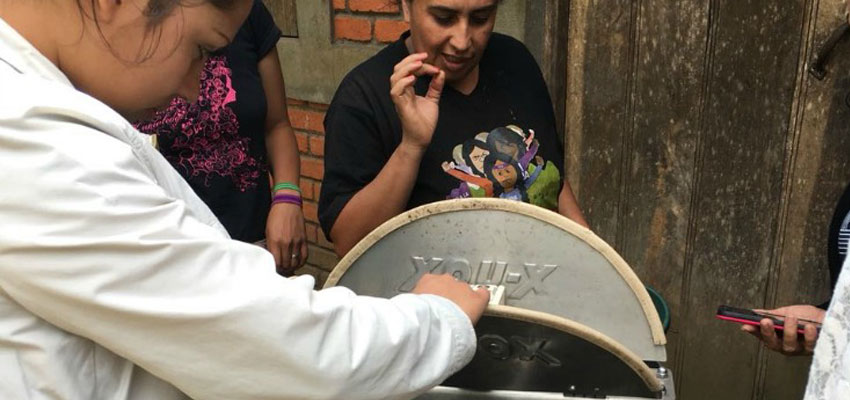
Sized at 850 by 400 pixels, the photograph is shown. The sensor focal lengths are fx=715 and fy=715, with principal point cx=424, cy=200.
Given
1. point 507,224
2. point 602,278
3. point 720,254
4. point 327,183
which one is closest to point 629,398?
point 602,278

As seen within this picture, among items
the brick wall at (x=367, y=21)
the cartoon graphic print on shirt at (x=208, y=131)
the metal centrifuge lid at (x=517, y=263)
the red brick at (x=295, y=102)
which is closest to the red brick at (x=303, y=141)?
the red brick at (x=295, y=102)

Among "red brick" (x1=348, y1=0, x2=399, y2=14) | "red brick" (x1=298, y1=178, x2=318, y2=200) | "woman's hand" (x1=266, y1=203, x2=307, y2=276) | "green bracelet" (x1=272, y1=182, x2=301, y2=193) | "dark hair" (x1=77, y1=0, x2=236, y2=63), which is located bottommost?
"red brick" (x1=298, y1=178, x2=318, y2=200)

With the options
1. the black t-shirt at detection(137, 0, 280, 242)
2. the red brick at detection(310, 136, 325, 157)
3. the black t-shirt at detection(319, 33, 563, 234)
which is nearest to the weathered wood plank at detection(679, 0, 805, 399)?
the black t-shirt at detection(319, 33, 563, 234)

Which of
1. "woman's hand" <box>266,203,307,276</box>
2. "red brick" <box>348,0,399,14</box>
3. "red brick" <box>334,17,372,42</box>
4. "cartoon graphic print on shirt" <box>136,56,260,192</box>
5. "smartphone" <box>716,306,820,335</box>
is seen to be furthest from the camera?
"red brick" <box>334,17,372,42</box>

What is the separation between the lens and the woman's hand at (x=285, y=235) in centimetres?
190

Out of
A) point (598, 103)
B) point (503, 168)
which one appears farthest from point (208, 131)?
point (598, 103)

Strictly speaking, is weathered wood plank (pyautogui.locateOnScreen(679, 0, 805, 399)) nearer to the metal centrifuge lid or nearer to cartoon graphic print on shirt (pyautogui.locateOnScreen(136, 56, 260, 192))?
the metal centrifuge lid

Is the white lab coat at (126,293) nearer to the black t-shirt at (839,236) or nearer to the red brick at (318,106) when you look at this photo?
the black t-shirt at (839,236)

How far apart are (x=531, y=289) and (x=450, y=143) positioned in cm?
47

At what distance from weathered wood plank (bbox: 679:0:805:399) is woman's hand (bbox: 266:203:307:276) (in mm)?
1221

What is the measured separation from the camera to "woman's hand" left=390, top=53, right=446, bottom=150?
1.43 meters

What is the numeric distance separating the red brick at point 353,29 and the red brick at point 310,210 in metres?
0.72

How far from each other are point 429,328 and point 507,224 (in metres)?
0.33

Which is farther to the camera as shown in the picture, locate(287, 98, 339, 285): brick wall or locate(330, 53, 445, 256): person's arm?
locate(287, 98, 339, 285): brick wall
